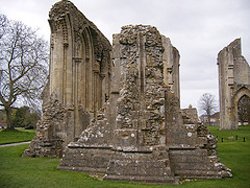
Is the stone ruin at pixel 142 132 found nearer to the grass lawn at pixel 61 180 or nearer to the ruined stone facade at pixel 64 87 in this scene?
the grass lawn at pixel 61 180

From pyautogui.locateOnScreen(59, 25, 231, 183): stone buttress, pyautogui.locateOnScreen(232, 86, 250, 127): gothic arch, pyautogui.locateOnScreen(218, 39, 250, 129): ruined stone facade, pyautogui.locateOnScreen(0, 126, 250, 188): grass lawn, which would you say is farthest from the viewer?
pyautogui.locateOnScreen(218, 39, 250, 129): ruined stone facade

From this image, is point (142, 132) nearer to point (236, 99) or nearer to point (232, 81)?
point (236, 99)

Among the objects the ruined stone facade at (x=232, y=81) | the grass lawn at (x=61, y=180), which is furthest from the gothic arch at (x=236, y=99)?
the grass lawn at (x=61, y=180)

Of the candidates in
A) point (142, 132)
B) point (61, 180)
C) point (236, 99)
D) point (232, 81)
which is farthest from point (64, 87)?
point (232, 81)

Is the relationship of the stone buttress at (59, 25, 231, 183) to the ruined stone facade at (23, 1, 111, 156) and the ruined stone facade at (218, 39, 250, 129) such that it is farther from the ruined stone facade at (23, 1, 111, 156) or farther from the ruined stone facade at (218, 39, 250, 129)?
the ruined stone facade at (218, 39, 250, 129)

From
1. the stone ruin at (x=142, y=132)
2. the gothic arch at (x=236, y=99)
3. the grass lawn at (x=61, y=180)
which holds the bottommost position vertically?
the grass lawn at (x=61, y=180)

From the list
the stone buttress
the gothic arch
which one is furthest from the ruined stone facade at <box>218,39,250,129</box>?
the stone buttress

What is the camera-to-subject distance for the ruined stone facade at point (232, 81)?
37.8 metres

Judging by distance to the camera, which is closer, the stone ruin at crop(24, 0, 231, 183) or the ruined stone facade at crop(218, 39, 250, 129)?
the stone ruin at crop(24, 0, 231, 183)

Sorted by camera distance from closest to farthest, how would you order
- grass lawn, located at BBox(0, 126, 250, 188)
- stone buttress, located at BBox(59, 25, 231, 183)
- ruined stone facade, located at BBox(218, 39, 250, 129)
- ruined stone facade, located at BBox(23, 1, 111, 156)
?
1. grass lawn, located at BBox(0, 126, 250, 188)
2. stone buttress, located at BBox(59, 25, 231, 183)
3. ruined stone facade, located at BBox(23, 1, 111, 156)
4. ruined stone facade, located at BBox(218, 39, 250, 129)

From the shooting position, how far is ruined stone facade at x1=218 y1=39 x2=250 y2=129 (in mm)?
37750

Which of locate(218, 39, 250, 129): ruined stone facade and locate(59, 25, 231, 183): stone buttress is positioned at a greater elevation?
locate(218, 39, 250, 129): ruined stone facade

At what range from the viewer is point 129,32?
10.4 meters

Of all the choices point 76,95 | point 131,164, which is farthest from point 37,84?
point 131,164
